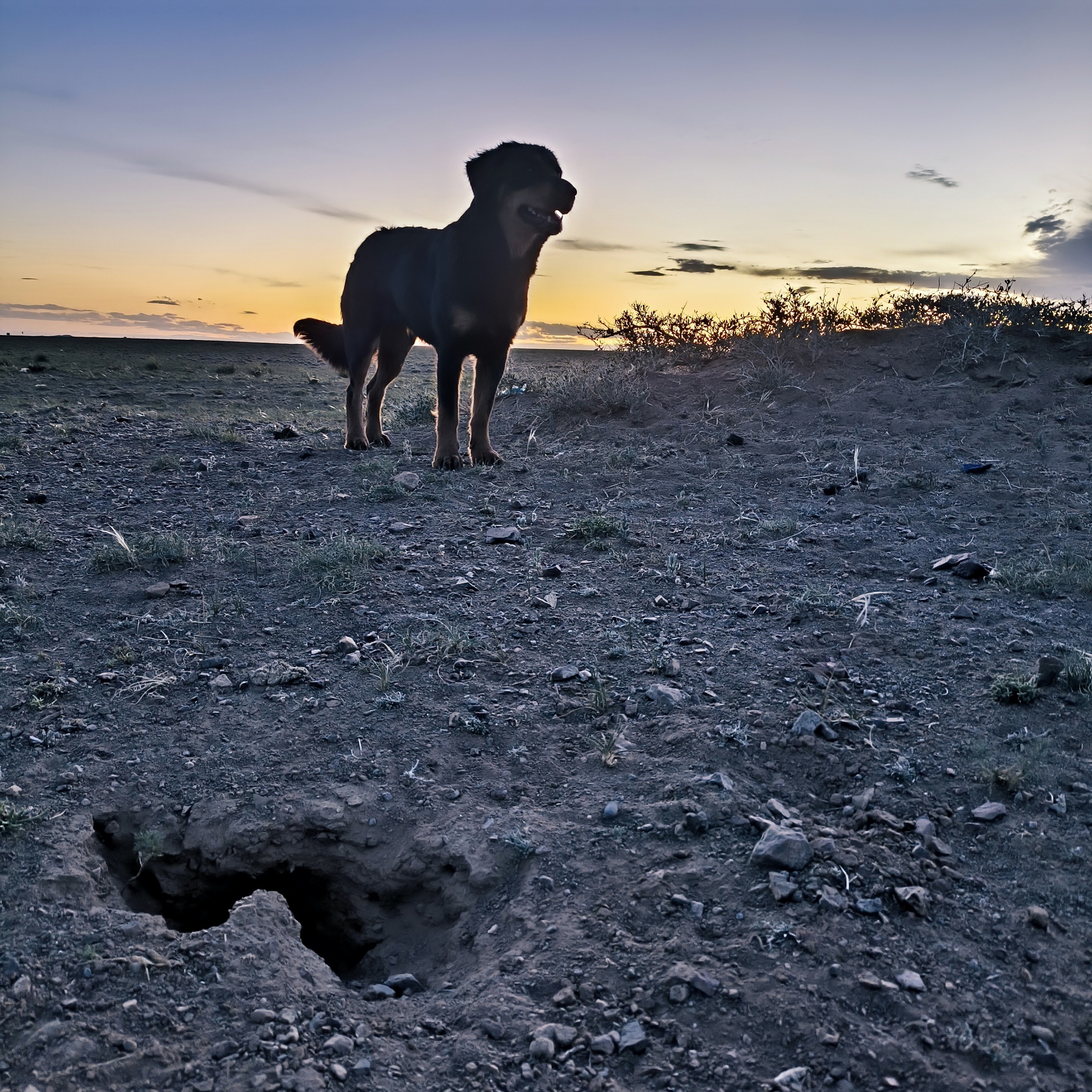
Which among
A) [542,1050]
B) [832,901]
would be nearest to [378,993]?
[542,1050]

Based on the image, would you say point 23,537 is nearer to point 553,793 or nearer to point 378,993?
point 553,793

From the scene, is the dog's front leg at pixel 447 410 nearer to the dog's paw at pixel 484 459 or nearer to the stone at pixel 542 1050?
the dog's paw at pixel 484 459

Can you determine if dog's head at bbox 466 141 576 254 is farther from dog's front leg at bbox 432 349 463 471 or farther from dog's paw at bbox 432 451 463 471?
dog's paw at bbox 432 451 463 471

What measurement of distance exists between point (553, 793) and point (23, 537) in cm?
396

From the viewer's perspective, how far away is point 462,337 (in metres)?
6.56

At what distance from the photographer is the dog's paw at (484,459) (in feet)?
23.3

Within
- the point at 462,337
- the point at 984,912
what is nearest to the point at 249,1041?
the point at 984,912

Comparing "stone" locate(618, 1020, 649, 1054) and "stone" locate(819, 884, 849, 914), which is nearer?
"stone" locate(618, 1020, 649, 1054)

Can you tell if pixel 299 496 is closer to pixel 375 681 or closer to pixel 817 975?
pixel 375 681

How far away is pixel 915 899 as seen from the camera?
223 centimetres

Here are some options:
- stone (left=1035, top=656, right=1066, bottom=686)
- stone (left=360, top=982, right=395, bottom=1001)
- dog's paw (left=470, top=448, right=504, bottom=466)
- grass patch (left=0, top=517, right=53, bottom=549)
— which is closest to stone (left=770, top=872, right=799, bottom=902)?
stone (left=360, top=982, right=395, bottom=1001)

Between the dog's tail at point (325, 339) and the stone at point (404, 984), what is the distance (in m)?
6.88

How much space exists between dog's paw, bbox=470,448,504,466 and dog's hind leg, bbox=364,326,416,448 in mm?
1393

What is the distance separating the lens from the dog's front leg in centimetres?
666
